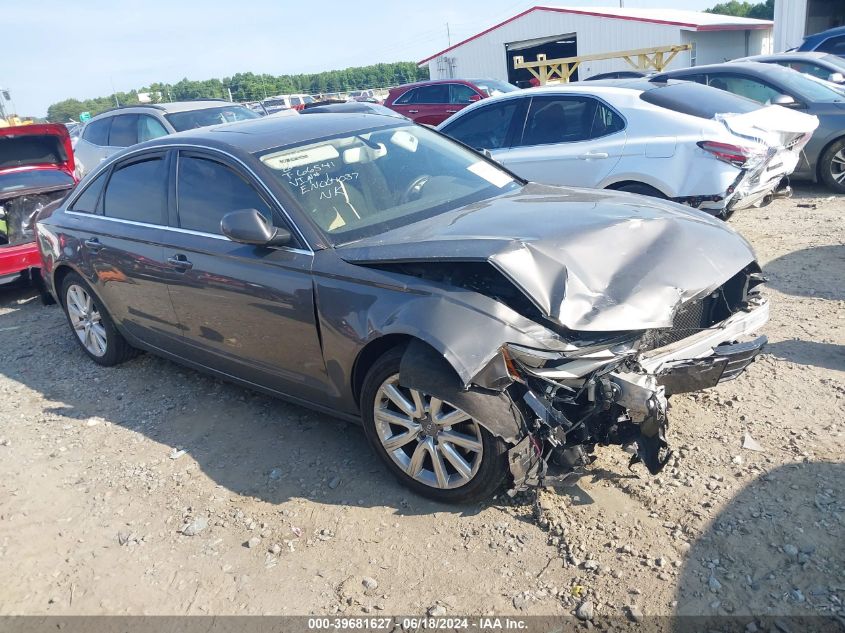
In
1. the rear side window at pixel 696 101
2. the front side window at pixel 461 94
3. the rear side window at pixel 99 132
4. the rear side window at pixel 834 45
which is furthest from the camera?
the front side window at pixel 461 94

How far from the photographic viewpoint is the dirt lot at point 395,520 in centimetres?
281

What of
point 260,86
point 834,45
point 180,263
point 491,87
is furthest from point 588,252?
point 260,86

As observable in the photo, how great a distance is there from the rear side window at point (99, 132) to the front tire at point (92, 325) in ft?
22.3

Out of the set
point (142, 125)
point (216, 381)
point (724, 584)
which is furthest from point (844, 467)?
point (142, 125)

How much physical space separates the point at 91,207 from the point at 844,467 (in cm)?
518

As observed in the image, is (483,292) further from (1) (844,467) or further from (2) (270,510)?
(1) (844,467)

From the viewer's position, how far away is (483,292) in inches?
126

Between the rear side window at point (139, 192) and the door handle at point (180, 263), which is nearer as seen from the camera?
the door handle at point (180, 263)

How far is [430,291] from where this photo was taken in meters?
3.16

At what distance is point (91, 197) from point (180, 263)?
5.20 ft

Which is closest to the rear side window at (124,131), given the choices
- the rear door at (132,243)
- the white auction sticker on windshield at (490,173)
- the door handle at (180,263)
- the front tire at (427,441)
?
the rear door at (132,243)

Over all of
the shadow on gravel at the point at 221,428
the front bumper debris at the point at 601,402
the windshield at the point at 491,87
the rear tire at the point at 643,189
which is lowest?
the shadow on gravel at the point at 221,428

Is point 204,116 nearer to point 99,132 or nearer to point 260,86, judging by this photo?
point 99,132

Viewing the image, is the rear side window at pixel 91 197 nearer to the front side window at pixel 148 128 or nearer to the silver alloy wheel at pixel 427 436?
the silver alloy wheel at pixel 427 436
